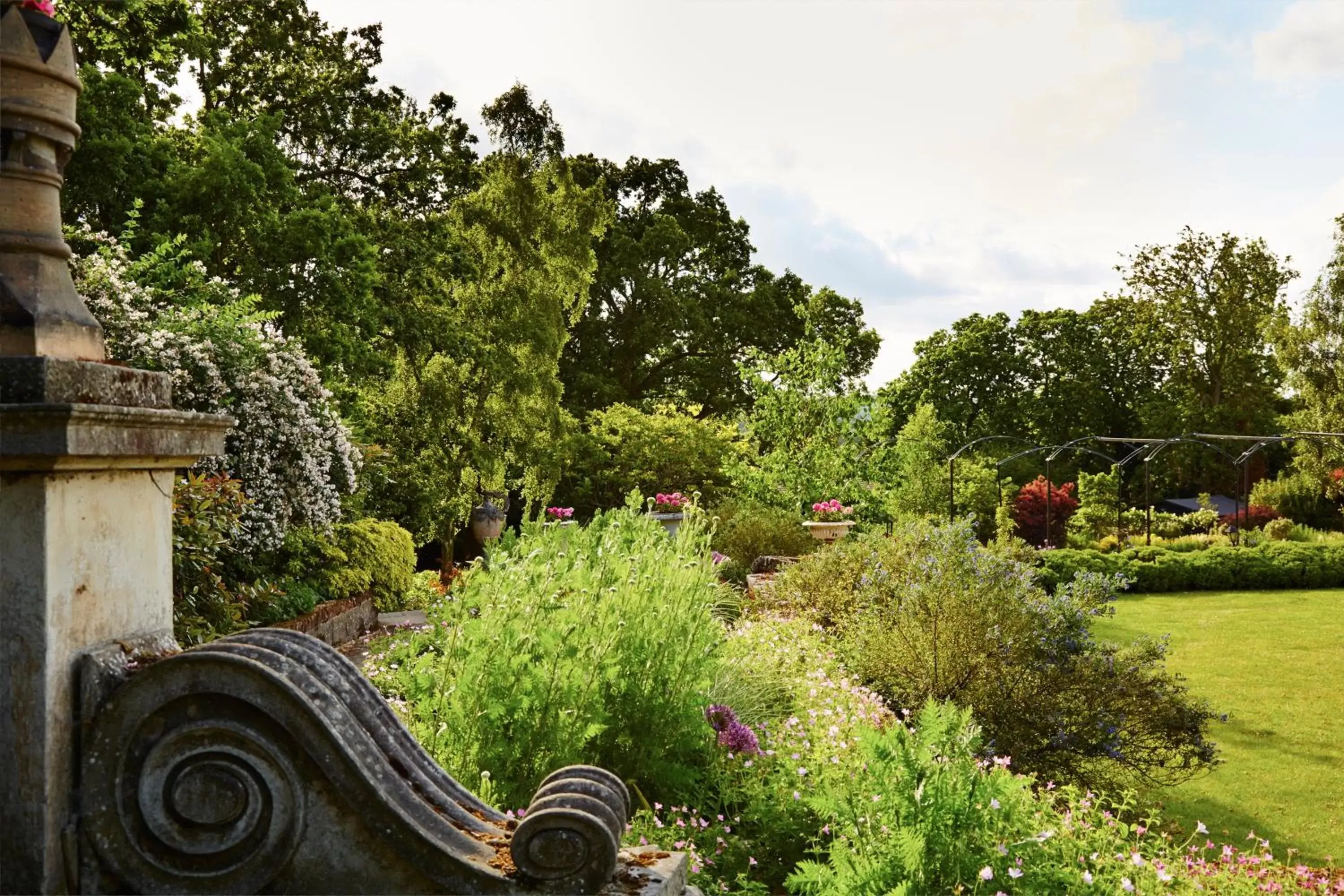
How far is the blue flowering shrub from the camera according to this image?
6.23 meters

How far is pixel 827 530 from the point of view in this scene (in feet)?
44.6

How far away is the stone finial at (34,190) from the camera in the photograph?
6.06 feet

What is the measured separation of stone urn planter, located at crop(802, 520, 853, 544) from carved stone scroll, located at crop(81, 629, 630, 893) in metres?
11.7

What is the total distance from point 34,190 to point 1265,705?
34.9ft

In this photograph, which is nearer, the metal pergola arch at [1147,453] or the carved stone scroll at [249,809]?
the carved stone scroll at [249,809]

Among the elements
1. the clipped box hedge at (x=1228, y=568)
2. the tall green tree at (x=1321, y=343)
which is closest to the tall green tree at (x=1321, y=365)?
the tall green tree at (x=1321, y=343)

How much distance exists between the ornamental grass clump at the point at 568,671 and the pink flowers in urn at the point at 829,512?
9203 millimetres

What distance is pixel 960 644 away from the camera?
6.53 m

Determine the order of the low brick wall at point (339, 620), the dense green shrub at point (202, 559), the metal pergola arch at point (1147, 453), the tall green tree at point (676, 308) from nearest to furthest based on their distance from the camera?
the dense green shrub at point (202, 559) < the low brick wall at point (339, 620) < the metal pergola arch at point (1147, 453) < the tall green tree at point (676, 308)

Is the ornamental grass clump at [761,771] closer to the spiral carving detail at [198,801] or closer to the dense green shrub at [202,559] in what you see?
the spiral carving detail at [198,801]

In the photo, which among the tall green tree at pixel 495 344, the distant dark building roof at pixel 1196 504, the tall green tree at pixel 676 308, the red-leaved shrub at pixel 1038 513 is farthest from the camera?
the distant dark building roof at pixel 1196 504

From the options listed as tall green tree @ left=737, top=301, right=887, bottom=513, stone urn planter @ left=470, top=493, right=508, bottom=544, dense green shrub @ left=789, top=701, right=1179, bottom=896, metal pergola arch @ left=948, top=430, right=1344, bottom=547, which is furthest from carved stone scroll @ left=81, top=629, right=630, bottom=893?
metal pergola arch @ left=948, top=430, right=1344, bottom=547

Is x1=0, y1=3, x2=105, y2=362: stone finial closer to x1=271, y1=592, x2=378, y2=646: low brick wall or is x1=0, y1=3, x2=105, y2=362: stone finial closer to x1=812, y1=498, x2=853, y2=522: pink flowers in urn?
x1=271, y1=592, x2=378, y2=646: low brick wall

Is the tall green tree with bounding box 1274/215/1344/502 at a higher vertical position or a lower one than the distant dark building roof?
higher
